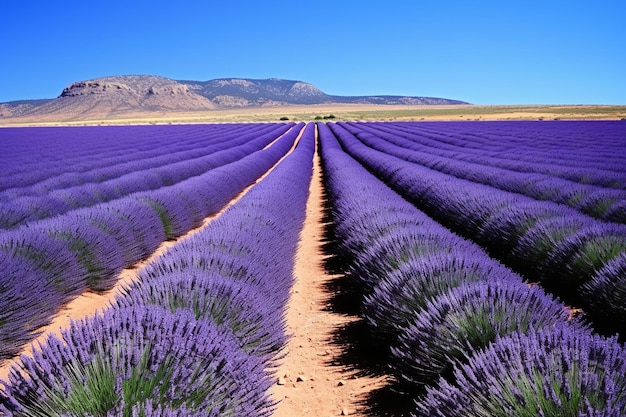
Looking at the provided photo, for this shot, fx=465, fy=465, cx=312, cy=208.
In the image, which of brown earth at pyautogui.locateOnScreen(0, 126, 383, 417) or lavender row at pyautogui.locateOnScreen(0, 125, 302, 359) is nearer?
brown earth at pyautogui.locateOnScreen(0, 126, 383, 417)

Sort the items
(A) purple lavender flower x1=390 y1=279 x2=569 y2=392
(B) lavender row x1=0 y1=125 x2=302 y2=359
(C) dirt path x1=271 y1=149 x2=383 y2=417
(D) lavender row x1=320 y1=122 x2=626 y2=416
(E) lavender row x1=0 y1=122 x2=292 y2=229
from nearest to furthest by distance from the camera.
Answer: (D) lavender row x1=320 y1=122 x2=626 y2=416
(A) purple lavender flower x1=390 y1=279 x2=569 y2=392
(C) dirt path x1=271 y1=149 x2=383 y2=417
(B) lavender row x1=0 y1=125 x2=302 y2=359
(E) lavender row x1=0 y1=122 x2=292 y2=229

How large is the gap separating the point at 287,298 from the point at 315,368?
747mm

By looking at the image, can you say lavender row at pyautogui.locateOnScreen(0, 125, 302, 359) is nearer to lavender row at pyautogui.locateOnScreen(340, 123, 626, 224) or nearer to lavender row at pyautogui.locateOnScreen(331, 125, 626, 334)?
lavender row at pyautogui.locateOnScreen(331, 125, 626, 334)

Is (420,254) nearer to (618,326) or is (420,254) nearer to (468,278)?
(468,278)

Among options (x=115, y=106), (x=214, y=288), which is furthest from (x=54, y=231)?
(x=115, y=106)

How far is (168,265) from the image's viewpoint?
10.2 feet

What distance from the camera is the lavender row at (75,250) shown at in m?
3.49

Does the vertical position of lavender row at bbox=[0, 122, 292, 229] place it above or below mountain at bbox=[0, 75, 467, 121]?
below

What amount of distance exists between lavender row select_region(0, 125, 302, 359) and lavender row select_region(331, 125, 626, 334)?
4.26 m

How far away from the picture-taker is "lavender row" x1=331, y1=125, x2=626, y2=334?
11.7 ft

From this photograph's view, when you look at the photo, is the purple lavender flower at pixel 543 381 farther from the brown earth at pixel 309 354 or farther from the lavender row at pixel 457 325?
the brown earth at pixel 309 354

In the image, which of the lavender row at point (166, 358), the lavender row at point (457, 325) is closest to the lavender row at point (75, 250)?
the lavender row at point (166, 358)

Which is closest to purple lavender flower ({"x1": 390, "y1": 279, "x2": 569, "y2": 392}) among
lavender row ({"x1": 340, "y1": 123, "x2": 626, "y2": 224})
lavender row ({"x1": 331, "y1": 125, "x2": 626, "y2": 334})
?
lavender row ({"x1": 331, "y1": 125, "x2": 626, "y2": 334})

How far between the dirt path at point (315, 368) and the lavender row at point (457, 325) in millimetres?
324
